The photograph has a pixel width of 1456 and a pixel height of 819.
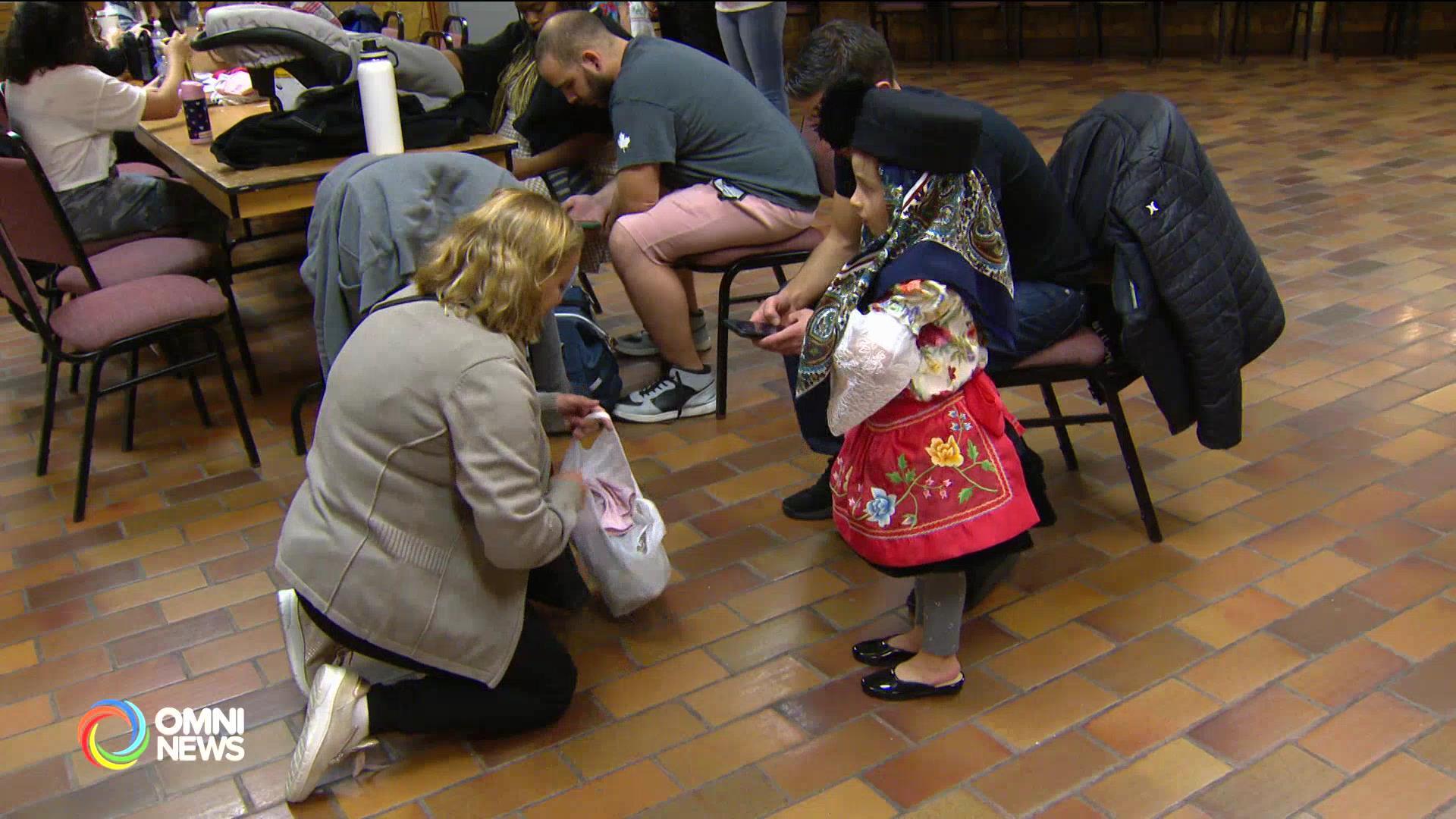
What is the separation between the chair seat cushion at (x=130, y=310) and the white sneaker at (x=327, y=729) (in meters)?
1.41

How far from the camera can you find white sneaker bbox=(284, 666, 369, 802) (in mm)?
1970

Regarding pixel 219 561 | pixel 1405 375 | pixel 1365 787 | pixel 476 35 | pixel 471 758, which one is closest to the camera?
pixel 1365 787

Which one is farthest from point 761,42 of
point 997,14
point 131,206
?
point 997,14

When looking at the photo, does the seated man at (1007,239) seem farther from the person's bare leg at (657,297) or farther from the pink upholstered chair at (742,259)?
the person's bare leg at (657,297)

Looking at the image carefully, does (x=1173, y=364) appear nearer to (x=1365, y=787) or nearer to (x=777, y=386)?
(x=1365, y=787)

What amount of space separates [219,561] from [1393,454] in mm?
2752

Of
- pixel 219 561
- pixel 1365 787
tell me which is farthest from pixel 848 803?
pixel 219 561

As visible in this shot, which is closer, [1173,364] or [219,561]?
[1173,364]

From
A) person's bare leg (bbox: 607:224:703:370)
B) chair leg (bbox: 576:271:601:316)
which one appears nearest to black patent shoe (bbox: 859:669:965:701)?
person's bare leg (bbox: 607:224:703:370)

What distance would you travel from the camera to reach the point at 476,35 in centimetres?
630

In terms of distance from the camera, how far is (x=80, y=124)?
3.62 m

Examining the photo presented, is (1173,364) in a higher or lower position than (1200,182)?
lower

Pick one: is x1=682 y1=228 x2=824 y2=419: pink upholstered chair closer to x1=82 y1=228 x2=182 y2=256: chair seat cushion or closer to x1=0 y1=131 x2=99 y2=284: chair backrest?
x1=0 y1=131 x2=99 y2=284: chair backrest

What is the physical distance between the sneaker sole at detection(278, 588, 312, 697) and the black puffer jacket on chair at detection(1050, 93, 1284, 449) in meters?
1.62
